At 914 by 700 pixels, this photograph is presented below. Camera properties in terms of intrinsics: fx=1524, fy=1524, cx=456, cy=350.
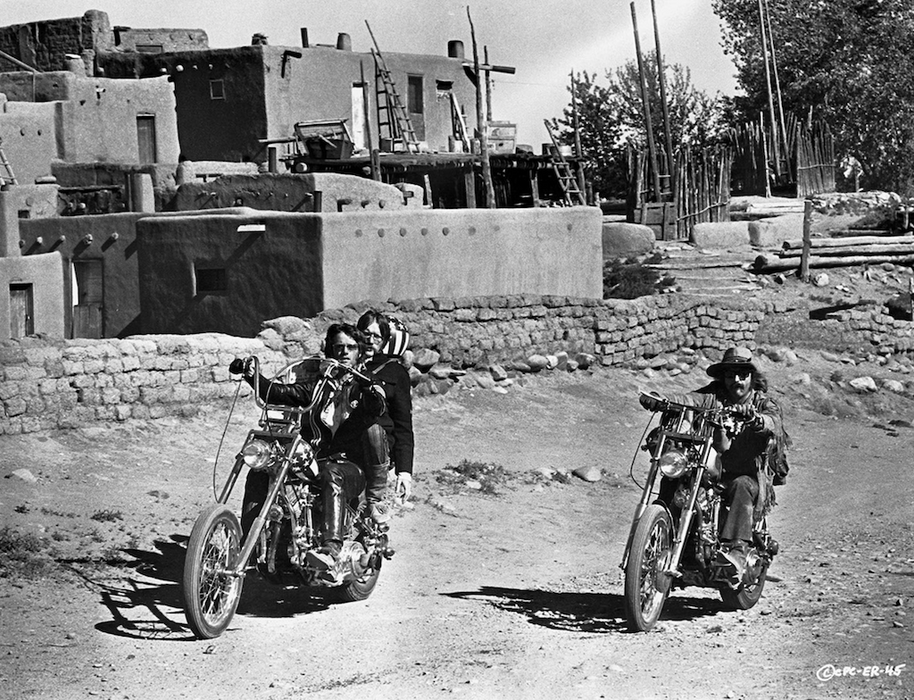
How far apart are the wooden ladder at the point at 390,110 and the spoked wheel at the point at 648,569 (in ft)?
80.8

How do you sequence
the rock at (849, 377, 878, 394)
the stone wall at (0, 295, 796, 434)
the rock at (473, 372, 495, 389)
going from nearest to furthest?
the stone wall at (0, 295, 796, 434)
the rock at (473, 372, 495, 389)
the rock at (849, 377, 878, 394)

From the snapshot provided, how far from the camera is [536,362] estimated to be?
17250 mm

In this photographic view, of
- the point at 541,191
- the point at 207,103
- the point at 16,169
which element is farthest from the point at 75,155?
the point at 541,191

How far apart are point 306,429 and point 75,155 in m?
Answer: 19.4

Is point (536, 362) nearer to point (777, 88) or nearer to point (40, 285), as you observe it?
point (40, 285)

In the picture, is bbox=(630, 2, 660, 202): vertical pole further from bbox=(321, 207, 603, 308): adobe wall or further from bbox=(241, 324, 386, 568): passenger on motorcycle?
bbox=(241, 324, 386, 568): passenger on motorcycle

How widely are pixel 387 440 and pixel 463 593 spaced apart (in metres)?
1.28

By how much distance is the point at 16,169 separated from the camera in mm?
24000

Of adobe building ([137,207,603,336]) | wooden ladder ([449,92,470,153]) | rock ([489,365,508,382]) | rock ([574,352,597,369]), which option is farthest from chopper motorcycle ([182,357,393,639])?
wooden ladder ([449,92,470,153])

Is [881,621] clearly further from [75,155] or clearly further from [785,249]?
[75,155]

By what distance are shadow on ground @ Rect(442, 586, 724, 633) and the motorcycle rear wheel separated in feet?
0.37

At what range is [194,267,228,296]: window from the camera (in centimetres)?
1653

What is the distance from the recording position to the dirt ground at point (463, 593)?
6.78 metres

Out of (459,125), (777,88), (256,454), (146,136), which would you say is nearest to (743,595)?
(256,454)
